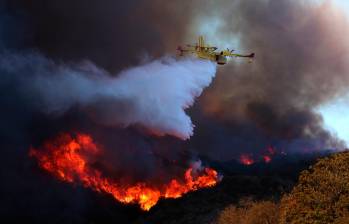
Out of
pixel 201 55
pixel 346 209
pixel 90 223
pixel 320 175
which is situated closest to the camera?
pixel 346 209

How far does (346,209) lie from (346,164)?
757 centimetres

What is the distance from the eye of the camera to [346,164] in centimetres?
6384

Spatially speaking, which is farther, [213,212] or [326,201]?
[213,212]

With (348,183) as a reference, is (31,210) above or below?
above

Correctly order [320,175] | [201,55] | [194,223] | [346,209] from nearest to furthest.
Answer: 1. [346,209]
2. [320,175]
3. [201,55]
4. [194,223]

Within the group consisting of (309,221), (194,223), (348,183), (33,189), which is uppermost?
(33,189)

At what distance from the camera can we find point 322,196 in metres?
60.0

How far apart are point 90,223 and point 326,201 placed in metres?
142

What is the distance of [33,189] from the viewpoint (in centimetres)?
19225

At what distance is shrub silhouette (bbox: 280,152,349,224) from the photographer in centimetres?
5838

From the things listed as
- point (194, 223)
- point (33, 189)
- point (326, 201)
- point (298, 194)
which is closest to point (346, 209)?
point (326, 201)

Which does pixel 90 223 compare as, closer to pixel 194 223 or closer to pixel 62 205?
pixel 62 205

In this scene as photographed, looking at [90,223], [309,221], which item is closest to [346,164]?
[309,221]

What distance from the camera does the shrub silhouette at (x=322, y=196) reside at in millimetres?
58375
